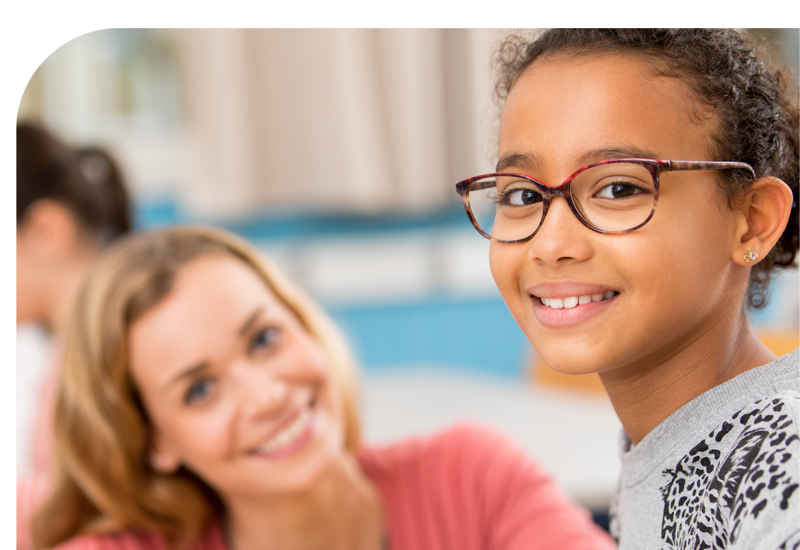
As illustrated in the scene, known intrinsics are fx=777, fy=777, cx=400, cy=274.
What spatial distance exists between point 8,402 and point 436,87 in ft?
6.84

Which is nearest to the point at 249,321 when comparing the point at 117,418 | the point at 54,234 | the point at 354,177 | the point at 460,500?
the point at 117,418

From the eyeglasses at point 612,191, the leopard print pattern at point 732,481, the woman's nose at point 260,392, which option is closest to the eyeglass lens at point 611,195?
the eyeglasses at point 612,191

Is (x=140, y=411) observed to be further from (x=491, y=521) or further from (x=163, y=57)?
(x=163, y=57)

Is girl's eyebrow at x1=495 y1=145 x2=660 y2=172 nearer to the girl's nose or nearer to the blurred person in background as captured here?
the girl's nose

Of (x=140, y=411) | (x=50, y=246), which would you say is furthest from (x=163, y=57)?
(x=140, y=411)

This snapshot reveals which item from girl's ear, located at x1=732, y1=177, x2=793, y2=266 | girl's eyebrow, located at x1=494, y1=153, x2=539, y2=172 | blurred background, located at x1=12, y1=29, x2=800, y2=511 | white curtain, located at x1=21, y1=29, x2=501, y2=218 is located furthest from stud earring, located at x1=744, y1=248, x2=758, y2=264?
white curtain, located at x1=21, y1=29, x2=501, y2=218

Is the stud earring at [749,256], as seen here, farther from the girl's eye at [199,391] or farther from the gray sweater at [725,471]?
the girl's eye at [199,391]

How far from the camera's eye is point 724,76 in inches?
14.0

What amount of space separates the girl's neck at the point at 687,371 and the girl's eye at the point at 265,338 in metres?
0.58

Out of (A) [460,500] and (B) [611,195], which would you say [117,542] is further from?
(B) [611,195]

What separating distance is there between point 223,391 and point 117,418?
0.13 meters

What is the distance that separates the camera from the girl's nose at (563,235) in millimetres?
330

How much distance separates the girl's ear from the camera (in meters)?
0.34
